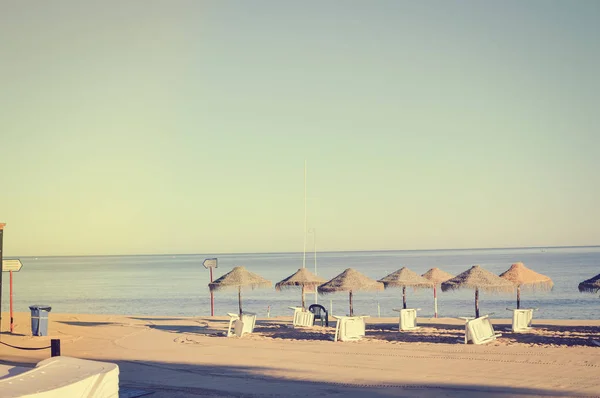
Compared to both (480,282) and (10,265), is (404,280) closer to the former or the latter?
(480,282)

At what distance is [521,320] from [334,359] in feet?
21.5

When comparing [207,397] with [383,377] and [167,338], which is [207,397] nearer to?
[383,377]

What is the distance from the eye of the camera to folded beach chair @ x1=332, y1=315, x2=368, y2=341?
56.4 ft

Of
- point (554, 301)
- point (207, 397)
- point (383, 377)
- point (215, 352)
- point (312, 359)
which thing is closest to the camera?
point (207, 397)

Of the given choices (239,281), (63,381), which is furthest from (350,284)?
(63,381)

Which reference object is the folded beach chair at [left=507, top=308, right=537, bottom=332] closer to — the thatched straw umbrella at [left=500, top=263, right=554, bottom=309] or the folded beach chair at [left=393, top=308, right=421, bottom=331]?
the thatched straw umbrella at [left=500, top=263, right=554, bottom=309]

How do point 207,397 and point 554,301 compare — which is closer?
point 207,397

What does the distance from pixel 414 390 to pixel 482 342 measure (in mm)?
5390

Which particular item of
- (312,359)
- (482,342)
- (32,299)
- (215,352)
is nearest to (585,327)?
(482,342)

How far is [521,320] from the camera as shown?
18.3m

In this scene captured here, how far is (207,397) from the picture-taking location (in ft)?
35.3

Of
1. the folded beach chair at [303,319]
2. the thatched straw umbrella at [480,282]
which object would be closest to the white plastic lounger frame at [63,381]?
the thatched straw umbrella at [480,282]

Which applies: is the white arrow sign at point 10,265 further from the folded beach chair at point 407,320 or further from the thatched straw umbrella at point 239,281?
the folded beach chair at point 407,320

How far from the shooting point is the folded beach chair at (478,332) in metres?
15.9
